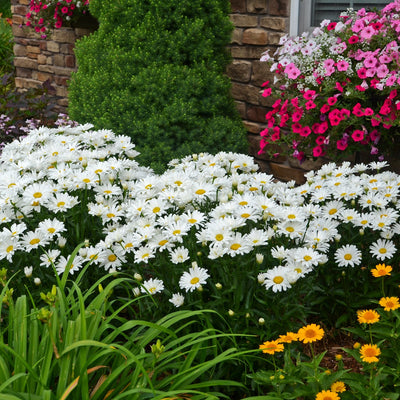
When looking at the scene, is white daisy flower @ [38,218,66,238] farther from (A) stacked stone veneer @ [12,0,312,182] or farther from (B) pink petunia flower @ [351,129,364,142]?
(A) stacked stone veneer @ [12,0,312,182]

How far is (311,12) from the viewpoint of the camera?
14.0ft

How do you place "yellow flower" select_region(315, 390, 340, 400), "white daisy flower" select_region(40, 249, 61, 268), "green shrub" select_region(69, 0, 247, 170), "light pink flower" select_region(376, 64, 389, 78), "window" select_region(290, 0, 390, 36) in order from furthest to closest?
"window" select_region(290, 0, 390, 36) → "green shrub" select_region(69, 0, 247, 170) → "light pink flower" select_region(376, 64, 389, 78) → "white daisy flower" select_region(40, 249, 61, 268) → "yellow flower" select_region(315, 390, 340, 400)

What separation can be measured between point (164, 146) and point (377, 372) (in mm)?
2569

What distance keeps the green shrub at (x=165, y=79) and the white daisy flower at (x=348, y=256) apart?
6.21ft

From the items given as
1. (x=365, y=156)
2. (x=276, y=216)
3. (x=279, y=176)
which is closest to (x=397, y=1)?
(x=365, y=156)

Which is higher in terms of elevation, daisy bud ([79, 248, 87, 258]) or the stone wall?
the stone wall

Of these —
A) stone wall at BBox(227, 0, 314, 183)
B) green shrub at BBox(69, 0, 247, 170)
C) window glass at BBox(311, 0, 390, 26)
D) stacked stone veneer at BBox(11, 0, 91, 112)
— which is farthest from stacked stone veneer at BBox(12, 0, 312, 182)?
stacked stone veneer at BBox(11, 0, 91, 112)

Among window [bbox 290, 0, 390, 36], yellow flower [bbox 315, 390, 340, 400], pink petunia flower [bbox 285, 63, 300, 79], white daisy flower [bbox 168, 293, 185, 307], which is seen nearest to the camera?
yellow flower [bbox 315, 390, 340, 400]

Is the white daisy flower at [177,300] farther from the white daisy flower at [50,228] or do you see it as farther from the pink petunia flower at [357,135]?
the pink petunia flower at [357,135]

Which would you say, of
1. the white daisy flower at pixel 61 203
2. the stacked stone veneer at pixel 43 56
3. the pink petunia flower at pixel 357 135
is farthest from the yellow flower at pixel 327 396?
the stacked stone veneer at pixel 43 56

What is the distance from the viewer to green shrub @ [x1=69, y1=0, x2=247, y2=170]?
158 inches

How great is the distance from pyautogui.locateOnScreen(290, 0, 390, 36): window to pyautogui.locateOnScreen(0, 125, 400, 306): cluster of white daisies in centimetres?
170

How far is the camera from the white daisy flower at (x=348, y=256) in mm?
2279

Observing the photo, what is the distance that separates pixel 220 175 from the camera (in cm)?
284
